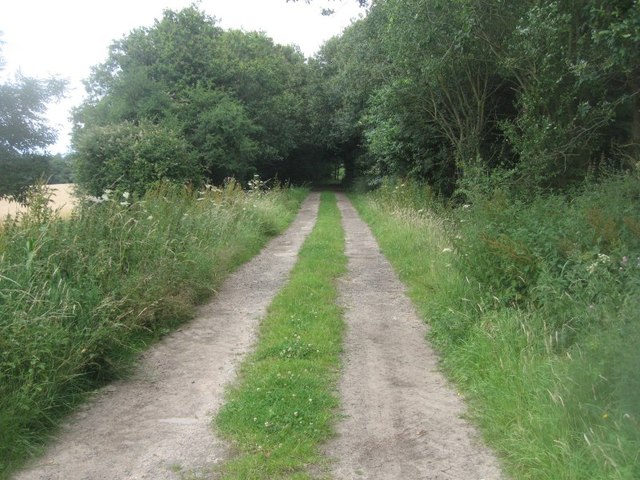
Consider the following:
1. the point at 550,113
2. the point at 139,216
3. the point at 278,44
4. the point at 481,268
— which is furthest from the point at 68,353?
the point at 278,44

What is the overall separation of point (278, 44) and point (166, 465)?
1687 inches

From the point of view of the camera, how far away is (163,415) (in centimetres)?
423

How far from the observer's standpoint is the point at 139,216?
7.64m

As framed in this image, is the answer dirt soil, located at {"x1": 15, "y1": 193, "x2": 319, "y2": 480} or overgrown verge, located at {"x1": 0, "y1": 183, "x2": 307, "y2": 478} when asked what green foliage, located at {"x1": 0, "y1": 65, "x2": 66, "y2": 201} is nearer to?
overgrown verge, located at {"x1": 0, "y1": 183, "x2": 307, "y2": 478}

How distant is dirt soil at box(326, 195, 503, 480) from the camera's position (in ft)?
11.4

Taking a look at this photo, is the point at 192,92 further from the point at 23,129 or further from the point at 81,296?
the point at 81,296

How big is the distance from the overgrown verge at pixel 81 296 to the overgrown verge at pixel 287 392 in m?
1.26

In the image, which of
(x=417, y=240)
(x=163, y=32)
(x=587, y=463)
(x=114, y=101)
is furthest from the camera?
(x=163, y=32)

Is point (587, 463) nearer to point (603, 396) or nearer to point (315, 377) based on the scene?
point (603, 396)

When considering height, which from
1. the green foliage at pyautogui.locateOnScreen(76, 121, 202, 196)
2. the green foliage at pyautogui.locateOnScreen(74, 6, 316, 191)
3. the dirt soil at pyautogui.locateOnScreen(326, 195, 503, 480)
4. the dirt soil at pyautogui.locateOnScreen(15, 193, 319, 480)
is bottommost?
the dirt soil at pyautogui.locateOnScreen(326, 195, 503, 480)

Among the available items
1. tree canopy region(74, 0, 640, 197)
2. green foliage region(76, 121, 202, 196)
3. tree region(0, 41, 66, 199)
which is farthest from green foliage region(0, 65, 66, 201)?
green foliage region(76, 121, 202, 196)

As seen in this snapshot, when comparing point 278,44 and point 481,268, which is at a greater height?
point 278,44

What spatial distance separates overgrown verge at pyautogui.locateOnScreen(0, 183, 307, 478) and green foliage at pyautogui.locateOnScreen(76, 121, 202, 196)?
734cm

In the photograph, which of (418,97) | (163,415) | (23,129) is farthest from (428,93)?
(23,129)
